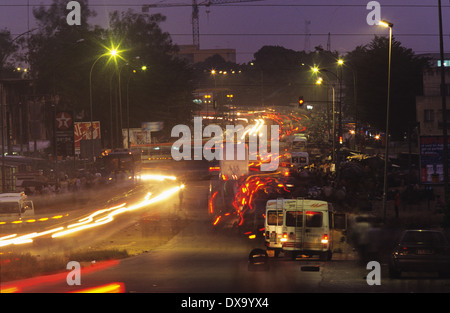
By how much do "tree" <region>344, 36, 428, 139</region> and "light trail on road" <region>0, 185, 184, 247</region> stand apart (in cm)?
4030

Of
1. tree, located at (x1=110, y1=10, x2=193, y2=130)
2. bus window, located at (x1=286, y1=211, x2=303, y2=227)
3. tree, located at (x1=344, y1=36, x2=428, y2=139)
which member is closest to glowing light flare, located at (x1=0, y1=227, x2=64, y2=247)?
bus window, located at (x1=286, y1=211, x2=303, y2=227)

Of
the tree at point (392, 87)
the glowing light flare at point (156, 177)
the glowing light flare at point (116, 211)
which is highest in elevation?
the tree at point (392, 87)

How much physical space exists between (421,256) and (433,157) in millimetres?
17805

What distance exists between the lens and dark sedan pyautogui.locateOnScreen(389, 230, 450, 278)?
20078 millimetres

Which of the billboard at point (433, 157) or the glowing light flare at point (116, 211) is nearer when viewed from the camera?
the glowing light flare at point (116, 211)

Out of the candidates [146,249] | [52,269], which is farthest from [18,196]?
[52,269]

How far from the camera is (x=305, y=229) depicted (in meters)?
25.4

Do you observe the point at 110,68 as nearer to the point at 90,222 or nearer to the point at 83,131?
the point at 83,131

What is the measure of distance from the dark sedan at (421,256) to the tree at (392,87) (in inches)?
2638

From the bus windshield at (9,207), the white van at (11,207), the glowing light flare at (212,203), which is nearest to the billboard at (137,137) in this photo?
the glowing light flare at (212,203)

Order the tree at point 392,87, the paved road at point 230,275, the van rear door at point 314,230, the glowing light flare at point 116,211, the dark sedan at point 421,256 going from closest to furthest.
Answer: the paved road at point 230,275 < the dark sedan at point 421,256 < the van rear door at point 314,230 < the glowing light flare at point 116,211 < the tree at point 392,87

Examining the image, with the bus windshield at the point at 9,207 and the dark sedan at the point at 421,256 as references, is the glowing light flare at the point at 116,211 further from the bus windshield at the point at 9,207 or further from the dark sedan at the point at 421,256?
the dark sedan at the point at 421,256

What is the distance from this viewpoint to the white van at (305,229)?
25344mm

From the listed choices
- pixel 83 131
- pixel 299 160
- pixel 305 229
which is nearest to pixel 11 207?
pixel 305 229
